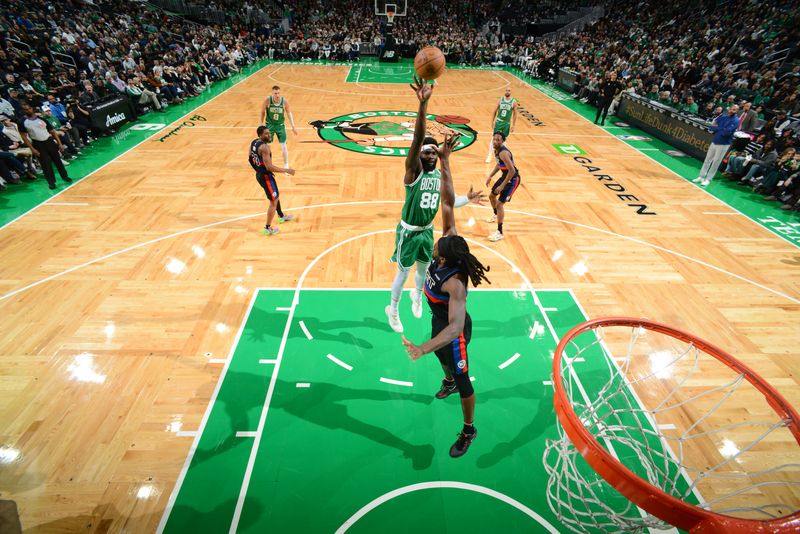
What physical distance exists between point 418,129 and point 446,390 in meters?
2.64

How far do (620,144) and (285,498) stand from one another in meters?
13.4

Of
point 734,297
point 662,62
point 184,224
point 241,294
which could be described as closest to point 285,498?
point 241,294

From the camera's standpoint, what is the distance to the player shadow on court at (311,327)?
Result: 16.9 feet

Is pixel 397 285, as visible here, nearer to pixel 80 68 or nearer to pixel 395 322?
pixel 395 322

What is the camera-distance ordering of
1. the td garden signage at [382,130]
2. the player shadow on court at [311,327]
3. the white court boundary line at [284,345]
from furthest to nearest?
the td garden signage at [382,130] → the player shadow on court at [311,327] → the white court boundary line at [284,345]

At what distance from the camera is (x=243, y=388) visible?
4.48 metres

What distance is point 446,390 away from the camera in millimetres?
4426

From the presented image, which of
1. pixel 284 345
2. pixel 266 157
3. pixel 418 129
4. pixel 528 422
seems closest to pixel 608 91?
pixel 266 157

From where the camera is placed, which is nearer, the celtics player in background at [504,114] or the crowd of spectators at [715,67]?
the celtics player in background at [504,114]

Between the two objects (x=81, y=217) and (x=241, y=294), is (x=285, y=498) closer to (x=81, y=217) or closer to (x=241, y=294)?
(x=241, y=294)

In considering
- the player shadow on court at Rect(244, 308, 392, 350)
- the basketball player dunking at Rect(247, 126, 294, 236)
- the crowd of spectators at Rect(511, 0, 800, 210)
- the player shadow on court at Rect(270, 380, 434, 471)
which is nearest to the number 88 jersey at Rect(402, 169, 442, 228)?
the player shadow on court at Rect(244, 308, 392, 350)

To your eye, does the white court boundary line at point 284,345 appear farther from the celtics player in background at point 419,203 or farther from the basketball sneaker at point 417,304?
the celtics player in background at point 419,203

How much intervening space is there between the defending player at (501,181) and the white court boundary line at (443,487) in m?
4.53

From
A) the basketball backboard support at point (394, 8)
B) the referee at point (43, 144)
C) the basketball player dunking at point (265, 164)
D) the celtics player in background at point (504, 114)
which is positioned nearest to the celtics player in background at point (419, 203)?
the basketball player dunking at point (265, 164)
